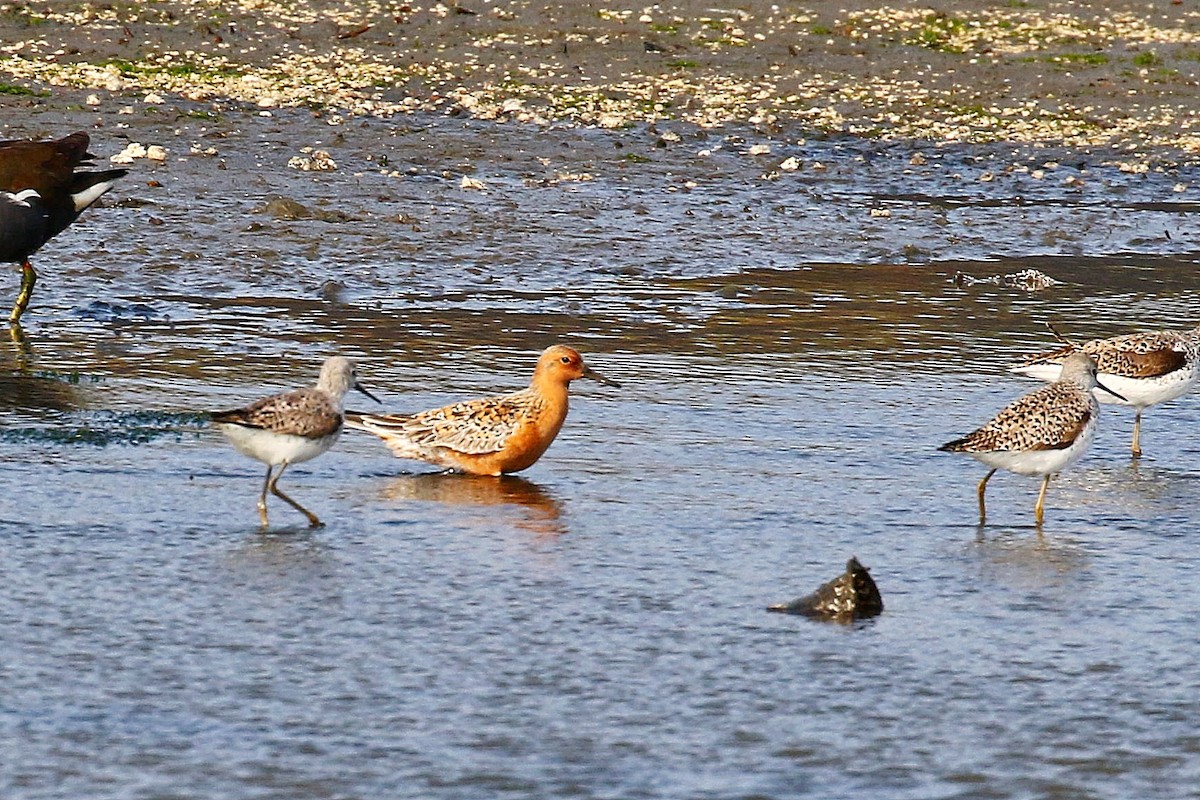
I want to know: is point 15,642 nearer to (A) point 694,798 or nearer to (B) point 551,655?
(B) point 551,655

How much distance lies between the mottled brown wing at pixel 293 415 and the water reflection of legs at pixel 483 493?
1.80 feet

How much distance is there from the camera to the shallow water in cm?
641

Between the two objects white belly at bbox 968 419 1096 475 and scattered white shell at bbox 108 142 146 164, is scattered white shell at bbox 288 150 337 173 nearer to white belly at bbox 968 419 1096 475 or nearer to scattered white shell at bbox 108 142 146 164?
scattered white shell at bbox 108 142 146 164

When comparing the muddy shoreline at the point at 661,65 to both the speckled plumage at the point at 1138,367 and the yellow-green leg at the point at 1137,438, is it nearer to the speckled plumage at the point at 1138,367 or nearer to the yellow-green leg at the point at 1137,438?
the speckled plumage at the point at 1138,367

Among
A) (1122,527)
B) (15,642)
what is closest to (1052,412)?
(1122,527)

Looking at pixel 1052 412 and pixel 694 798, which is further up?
pixel 1052 412

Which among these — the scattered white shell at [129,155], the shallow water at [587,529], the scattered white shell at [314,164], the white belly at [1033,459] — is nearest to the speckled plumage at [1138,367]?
the shallow water at [587,529]

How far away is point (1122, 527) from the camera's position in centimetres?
912

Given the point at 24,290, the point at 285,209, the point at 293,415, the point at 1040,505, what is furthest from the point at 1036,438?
the point at 285,209

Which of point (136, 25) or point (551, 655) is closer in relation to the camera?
point (551, 655)

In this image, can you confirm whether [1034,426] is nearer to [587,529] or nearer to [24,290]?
[587,529]

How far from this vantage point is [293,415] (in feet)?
29.0

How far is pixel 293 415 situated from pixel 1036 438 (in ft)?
10.6

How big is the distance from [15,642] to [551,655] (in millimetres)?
1826
